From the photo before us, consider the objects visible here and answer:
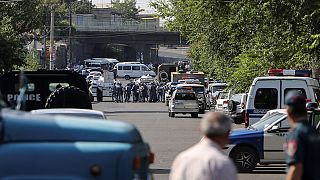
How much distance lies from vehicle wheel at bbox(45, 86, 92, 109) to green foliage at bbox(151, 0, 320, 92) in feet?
18.1

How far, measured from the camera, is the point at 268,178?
19.9m

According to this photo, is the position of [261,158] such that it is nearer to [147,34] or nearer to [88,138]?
[88,138]

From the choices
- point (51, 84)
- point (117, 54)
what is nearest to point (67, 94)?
point (51, 84)

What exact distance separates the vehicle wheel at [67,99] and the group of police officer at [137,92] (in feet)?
184

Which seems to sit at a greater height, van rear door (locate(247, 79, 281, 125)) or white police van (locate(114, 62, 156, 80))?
van rear door (locate(247, 79, 281, 125))

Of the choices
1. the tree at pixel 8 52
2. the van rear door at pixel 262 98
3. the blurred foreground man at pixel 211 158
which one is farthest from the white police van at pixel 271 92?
the tree at pixel 8 52

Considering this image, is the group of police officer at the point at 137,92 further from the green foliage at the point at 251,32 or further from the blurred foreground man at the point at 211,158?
the blurred foreground man at the point at 211,158

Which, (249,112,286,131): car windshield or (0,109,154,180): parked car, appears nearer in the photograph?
(0,109,154,180): parked car

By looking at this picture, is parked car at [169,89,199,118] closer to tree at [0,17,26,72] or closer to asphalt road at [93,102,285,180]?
asphalt road at [93,102,285,180]

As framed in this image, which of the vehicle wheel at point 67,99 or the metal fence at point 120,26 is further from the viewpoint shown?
the metal fence at point 120,26

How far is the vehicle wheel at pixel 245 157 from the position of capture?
68.0 ft

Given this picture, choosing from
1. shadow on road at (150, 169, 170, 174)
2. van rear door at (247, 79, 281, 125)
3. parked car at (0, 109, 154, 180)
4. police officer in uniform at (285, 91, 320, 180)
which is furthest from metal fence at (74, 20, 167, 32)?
parked car at (0, 109, 154, 180)

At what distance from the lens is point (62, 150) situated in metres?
6.61

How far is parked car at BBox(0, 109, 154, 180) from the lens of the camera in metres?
6.54
